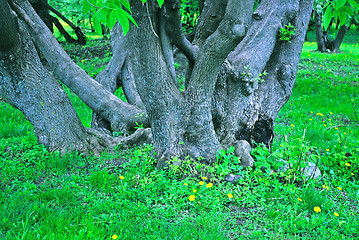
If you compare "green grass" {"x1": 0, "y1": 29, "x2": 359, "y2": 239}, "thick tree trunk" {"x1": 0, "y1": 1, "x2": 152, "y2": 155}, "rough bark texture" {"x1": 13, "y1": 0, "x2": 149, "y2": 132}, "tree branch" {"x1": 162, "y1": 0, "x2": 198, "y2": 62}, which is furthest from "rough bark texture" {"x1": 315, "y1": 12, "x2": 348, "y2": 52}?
"thick tree trunk" {"x1": 0, "y1": 1, "x2": 152, "y2": 155}

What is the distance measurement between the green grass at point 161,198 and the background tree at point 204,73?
0.45 m

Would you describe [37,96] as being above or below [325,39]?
below

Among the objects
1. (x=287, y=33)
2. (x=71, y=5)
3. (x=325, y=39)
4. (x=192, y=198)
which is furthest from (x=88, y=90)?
(x=325, y=39)

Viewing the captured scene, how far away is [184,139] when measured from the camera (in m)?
3.62

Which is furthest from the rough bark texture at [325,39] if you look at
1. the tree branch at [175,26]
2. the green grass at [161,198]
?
the tree branch at [175,26]

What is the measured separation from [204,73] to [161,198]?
4.89ft

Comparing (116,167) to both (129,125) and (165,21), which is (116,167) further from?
(165,21)

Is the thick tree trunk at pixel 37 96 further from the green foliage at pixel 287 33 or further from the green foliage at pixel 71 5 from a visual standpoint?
the green foliage at pixel 71 5

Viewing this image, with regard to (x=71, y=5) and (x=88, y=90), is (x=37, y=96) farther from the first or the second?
(x=71, y=5)

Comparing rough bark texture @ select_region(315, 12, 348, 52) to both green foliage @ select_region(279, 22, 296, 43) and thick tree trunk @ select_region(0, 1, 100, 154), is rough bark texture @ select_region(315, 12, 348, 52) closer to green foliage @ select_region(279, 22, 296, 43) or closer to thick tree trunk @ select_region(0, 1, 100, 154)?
green foliage @ select_region(279, 22, 296, 43)

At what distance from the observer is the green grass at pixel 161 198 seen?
102 inches

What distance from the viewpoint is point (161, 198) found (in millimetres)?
3057

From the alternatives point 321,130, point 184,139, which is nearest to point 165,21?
point 184,139

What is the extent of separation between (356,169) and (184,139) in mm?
2275
